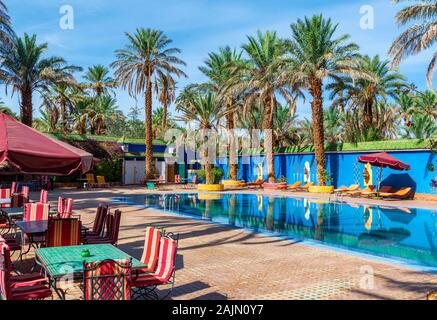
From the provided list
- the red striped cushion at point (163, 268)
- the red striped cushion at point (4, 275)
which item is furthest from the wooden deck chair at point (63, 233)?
the red striped cushion at point (4, 275)

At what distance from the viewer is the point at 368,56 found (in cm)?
3189

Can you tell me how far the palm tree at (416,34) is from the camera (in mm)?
18891

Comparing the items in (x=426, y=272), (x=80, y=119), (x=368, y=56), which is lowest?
(x=426, y=272)

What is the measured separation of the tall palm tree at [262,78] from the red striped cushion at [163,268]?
24.9 m

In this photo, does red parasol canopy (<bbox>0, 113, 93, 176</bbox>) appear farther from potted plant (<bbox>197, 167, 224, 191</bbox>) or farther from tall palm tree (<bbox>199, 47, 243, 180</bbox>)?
tall palm tree (<bbox>199, 47, 243, 180</bbox>)

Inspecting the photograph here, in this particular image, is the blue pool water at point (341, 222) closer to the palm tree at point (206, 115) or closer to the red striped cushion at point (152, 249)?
the red striped cushion at point (152, 249)

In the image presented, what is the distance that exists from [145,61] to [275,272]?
29.3 meters

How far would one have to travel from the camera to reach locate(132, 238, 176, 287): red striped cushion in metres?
5.42

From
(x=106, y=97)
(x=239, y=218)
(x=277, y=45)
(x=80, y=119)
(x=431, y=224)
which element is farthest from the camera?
(x=106, y=97)

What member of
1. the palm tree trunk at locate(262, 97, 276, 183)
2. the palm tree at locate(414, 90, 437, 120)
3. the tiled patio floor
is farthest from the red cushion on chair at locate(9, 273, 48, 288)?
the palm tree at locate(414, 90, 437, 120)

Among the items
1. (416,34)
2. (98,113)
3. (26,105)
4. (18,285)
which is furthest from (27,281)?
(98,113)
